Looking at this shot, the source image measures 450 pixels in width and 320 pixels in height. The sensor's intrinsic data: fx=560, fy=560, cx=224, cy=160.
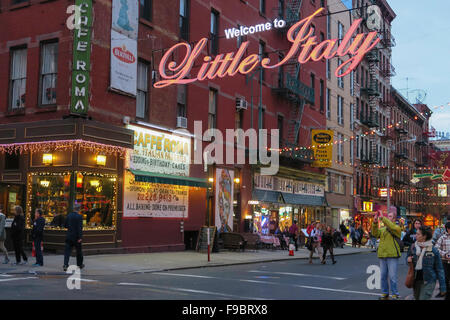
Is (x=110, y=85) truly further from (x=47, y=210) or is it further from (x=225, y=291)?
(x=225, y=291)

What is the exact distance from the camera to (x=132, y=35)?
72.0ft

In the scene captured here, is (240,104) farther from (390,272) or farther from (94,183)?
(390,272)

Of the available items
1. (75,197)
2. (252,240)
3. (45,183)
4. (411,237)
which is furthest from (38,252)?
(252,240)

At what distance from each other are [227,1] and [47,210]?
1507 cm

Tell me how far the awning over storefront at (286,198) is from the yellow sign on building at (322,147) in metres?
2.58

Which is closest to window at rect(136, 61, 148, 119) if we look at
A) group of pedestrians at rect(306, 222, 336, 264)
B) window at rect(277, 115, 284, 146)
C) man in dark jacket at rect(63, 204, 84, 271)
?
man in dark jacket at rect(63, 204, 84, 271)

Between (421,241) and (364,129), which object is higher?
(364,129)

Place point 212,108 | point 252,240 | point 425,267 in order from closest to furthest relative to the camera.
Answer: point 425,267 < point 252,240 < point 212,108

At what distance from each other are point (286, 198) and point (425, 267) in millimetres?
25571

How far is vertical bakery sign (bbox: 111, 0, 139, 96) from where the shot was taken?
2100 centimetres

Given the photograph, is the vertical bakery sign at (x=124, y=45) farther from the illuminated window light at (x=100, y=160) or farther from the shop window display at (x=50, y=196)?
the shop window display at (x=50, y=196)

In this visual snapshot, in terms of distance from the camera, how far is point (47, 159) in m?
20.3

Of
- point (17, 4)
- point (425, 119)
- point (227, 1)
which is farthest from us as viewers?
point (425, 119)

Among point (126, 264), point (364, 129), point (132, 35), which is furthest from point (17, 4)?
point (364, 129)
